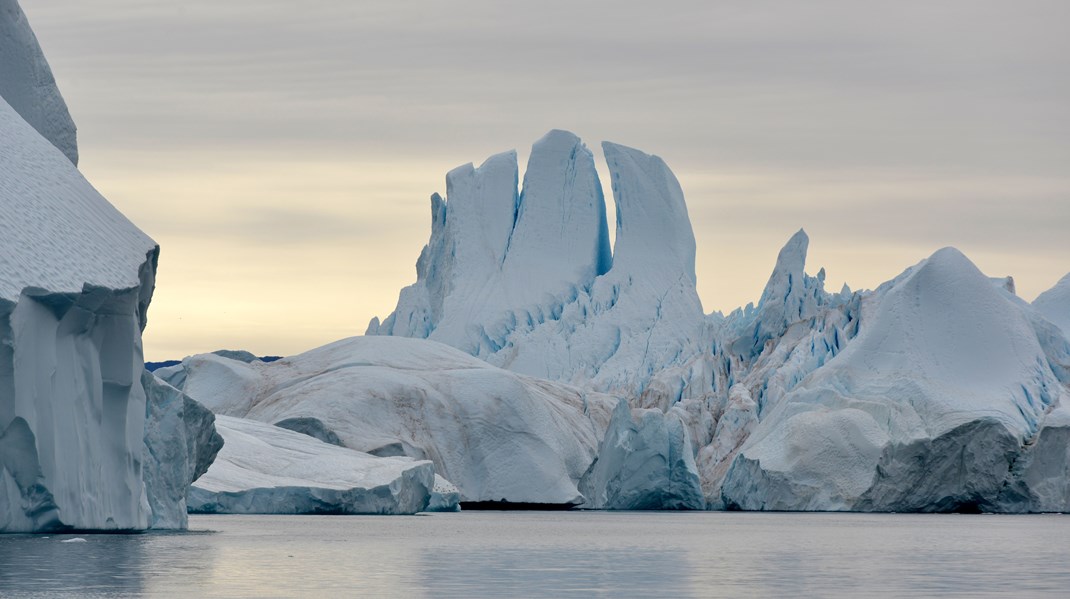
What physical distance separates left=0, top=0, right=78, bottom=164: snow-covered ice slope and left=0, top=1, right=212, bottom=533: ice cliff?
0.02 metres

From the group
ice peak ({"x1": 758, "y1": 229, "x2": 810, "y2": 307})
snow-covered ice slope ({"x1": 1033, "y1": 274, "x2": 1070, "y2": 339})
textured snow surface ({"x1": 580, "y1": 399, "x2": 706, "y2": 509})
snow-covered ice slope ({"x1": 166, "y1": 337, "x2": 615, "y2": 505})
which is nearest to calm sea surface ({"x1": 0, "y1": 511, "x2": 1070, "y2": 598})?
textured snow surface ({"x1": 580, "y1": 399, "x2": 706, "y2": 509})

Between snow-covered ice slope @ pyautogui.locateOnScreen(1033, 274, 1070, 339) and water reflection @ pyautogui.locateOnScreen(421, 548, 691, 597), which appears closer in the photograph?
water reflection @ pyautogui.locateOnScreen(421, 548, 691, 597)

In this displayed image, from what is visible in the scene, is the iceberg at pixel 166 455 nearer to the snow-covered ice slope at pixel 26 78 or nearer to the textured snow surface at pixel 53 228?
the textured snow surface at pixel 53 228

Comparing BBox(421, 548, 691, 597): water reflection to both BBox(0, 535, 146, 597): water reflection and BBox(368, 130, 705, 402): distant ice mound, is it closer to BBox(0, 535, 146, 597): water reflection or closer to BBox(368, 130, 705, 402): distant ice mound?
BBox(0, 535, 146, 597): water reflection

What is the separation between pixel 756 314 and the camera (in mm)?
56156

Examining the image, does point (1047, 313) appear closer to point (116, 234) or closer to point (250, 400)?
point (250, 400)

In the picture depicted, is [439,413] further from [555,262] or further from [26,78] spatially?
[26,78]

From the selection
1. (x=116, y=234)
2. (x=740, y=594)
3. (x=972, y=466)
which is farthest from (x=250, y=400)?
(x=740, y=594)

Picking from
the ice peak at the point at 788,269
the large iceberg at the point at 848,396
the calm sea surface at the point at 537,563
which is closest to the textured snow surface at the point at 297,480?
the calm sea surface at the point at 537,563

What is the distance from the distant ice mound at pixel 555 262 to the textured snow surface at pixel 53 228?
47.2m

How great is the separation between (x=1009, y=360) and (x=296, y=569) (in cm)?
3079

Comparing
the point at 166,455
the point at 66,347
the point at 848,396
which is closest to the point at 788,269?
the point at 848,396

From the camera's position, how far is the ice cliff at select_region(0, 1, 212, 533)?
65.7 ft

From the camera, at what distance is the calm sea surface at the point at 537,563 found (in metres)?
14.8
